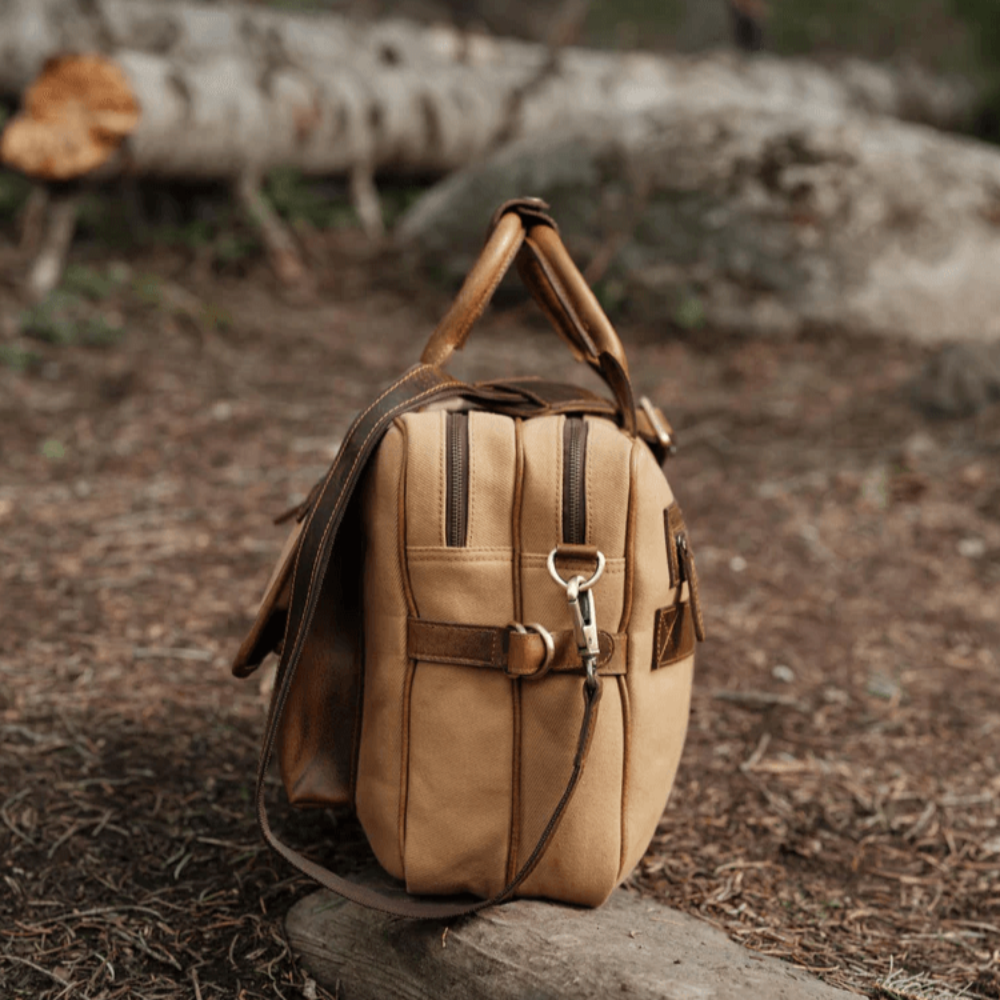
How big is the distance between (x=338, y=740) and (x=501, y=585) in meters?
0.39

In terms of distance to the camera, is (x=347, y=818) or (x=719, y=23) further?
(x=719, y=23)

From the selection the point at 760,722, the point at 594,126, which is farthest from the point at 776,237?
the point at 760,722

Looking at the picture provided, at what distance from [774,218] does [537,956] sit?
4.39 meters

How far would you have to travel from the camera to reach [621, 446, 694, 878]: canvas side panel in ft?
4.95

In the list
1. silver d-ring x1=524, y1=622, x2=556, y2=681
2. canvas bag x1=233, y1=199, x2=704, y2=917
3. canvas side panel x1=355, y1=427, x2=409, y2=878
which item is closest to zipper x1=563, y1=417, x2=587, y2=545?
canvas bag x1=233, y1=199, x2=704, y2=917

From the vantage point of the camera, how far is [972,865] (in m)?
1.93

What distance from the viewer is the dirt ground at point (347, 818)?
168cm

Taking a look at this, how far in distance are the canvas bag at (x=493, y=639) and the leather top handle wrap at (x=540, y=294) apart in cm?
13

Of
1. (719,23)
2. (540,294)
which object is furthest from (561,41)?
(719,23)

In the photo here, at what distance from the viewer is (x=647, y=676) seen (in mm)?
1544

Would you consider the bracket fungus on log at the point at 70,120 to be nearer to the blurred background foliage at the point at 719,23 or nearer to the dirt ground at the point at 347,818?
the dirt ground at the point at 347,818

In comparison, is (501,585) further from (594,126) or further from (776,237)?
(594,126)

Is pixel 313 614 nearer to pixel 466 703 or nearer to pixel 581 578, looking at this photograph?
pixel 466 703

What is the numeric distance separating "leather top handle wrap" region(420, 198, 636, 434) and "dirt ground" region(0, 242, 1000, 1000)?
0.88 metres
